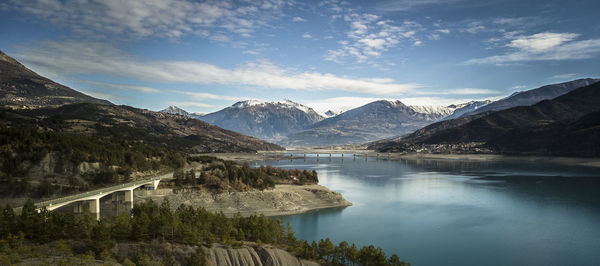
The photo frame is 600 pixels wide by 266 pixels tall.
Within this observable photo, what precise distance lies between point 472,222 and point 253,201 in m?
33.3

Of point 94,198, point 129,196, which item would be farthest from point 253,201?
point 94,198

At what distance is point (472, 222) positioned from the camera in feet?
195

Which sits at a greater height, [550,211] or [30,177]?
[30,177]

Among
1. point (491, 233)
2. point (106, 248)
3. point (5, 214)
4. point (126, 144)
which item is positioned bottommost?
point (491, 233)

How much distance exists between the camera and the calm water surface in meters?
43.2

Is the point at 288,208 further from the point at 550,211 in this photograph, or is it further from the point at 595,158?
the point at 595,158

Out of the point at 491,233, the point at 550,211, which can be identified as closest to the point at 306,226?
the point at 491,233

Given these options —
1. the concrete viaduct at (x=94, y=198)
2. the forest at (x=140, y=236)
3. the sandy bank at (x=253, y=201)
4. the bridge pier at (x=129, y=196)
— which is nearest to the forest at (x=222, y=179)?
the sandy bank at (x=253, y=201)

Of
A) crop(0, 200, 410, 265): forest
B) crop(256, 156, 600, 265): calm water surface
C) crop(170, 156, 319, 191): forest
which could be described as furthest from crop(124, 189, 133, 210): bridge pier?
crop(256, 156, 600, 265): calm water surface

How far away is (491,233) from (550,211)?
21272 mm

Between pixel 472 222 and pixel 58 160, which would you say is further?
pixel 472 222

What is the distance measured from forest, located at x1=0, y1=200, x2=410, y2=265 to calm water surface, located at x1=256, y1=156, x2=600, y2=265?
999cm

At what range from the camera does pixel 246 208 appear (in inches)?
2419

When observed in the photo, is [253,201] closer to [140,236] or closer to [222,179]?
[222,179]
